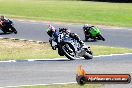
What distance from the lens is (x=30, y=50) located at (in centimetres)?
2411

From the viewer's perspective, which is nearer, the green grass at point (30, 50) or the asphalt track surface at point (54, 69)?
the asphalt track surface at point (54, 69)

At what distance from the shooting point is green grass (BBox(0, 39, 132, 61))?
71.4 feet

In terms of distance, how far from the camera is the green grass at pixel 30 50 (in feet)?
71.4

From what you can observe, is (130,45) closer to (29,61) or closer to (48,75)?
(29,61)

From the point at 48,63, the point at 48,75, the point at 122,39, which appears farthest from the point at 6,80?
the point at 122,39

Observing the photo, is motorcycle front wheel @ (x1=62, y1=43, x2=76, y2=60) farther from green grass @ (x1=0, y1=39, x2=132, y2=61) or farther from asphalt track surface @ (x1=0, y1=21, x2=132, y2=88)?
green grass @ (x1=0, y1=39, x2=132, y2=61)

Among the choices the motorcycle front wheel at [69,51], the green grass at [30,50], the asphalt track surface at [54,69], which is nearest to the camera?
the asphalt track surface at [54,69]

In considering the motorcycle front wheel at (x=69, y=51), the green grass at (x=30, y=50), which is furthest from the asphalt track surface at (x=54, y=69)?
the green grass at (x=30, y=50)

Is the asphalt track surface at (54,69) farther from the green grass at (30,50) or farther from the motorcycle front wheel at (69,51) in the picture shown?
the green grass at (30,50)

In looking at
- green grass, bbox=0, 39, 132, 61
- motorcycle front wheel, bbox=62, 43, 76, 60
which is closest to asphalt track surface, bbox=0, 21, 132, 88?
motorcycle front wheel, bbox=62, 43, 76, 60

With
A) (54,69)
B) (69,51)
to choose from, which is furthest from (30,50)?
(54,69)

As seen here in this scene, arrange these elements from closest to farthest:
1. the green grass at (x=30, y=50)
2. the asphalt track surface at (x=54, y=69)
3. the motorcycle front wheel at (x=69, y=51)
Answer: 1. the asphalt track surface at (x=54, y=69)
2. the motorcycle front wheel at (x=69, y=51)
3. the green grass at (x=30, y=50)

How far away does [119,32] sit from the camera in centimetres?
3309

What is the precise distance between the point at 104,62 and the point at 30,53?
461cm
